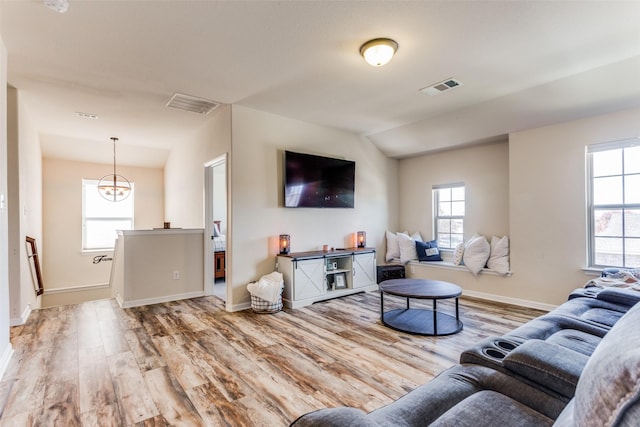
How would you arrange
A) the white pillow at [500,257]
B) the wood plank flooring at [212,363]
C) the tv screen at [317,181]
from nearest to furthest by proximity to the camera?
the wood plank flooring at [212,363], the white pillow at [500,257], the tv screen at [317,181]

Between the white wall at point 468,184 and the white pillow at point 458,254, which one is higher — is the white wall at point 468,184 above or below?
above

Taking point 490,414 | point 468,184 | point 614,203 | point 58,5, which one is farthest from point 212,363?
point 614,203

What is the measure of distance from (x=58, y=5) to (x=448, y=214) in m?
5.50

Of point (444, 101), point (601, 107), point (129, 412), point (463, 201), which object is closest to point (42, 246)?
point (129, 412)

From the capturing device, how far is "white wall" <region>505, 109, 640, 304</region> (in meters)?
3.82

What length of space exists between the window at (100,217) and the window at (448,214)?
20.8 feet

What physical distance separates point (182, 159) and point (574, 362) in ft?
20.2

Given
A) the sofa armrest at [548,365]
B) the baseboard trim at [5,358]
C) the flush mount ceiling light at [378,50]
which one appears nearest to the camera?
the sofa armrest at [548,365]

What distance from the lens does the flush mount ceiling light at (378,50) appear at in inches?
103

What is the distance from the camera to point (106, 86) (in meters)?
3.50

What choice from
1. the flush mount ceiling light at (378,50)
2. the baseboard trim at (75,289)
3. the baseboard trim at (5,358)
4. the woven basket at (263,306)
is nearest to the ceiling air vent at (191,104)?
the flush mount ceiling light at (378,50)

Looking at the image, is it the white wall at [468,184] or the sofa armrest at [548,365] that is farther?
the white wall at [468,184]

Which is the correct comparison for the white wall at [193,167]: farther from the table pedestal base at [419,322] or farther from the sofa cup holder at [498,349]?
the sofa cup holder at [498,349]

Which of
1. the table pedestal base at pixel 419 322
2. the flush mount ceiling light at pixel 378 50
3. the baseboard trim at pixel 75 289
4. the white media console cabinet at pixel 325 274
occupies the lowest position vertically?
the baseboard trim at pixel 75 289
